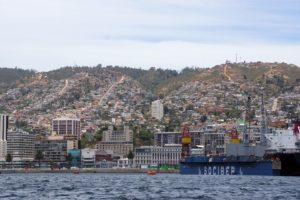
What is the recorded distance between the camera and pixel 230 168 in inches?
6353

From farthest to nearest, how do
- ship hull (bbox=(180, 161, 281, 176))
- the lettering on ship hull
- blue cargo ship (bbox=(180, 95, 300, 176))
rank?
the lettering on ship hull → ship hull (bbox=(180, 161, 281, 176)) → blue cargo ship (bbox=(180, 95, 300, 176))

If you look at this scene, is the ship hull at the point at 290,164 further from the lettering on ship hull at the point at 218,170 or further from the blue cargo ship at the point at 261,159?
the lettering on ship hull at the point at 218,170

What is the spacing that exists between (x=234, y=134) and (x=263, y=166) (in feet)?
126

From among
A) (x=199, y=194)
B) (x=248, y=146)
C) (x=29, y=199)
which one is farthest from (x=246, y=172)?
(x=29, y=199)

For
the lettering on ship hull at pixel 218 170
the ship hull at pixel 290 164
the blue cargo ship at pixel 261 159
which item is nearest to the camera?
the ship hull at pixel 290 164

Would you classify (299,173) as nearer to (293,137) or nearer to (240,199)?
(293,137)

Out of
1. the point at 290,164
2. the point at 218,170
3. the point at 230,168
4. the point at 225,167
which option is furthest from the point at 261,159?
the point at 290,164

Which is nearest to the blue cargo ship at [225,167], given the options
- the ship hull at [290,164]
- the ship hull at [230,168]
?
the ship hull at [230,168]

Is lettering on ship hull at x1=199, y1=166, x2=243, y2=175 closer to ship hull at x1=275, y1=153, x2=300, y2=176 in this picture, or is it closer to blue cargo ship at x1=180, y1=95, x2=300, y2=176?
blue cargo ship at x1=180, y1=95, x2=300, y2=176

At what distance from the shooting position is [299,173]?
146m

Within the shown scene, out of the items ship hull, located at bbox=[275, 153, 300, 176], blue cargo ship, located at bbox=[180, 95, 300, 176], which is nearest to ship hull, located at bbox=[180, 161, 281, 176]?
blue cargo ship, located at bbox=[180, 95, 300, 176]

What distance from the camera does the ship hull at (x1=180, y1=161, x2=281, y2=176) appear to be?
5999 inches

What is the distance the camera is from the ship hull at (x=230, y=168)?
500ft

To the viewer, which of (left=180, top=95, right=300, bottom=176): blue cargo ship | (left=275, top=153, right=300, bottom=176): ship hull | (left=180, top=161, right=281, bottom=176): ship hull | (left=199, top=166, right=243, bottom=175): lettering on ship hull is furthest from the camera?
(left=199, top=166, right=243, bottom=175): lettering on ship hull
